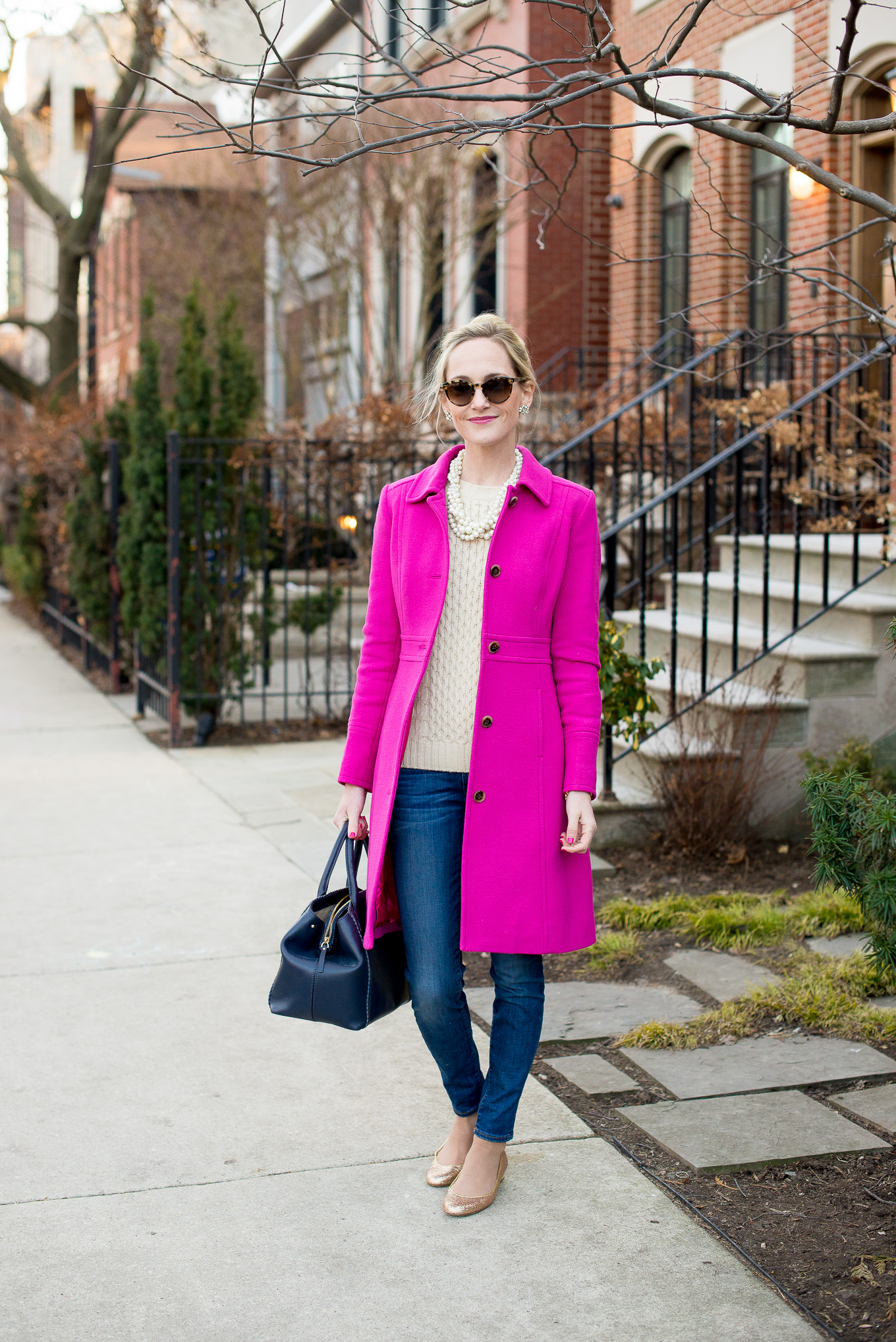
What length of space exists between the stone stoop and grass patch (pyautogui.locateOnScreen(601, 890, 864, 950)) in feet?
2.28

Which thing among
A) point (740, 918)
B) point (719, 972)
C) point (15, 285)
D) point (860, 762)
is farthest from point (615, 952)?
point (15, 285)

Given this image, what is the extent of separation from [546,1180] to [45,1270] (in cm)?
114

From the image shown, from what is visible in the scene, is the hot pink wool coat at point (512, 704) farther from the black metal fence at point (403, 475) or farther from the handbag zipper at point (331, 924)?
the black metal fence at point (403, 475)

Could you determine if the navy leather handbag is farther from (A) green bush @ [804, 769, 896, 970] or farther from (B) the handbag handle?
(A) green bush @ [804, 769, 896, 970]

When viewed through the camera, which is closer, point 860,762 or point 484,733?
point 484,733

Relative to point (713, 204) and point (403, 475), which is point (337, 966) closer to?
point (403, 475)

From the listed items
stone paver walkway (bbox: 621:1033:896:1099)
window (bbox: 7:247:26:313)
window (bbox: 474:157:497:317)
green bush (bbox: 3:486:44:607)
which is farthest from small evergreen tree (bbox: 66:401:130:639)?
window (bbox: 7:247:26:313)

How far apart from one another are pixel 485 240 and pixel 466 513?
13.8 meters

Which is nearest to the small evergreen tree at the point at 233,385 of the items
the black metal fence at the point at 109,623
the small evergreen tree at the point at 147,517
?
the small evergreen tree at the point at 147,517

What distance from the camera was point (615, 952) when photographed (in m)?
4.90

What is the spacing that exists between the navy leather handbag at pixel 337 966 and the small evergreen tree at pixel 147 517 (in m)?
5.89

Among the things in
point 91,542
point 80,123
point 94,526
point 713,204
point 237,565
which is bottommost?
point 237,565

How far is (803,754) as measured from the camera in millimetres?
5914

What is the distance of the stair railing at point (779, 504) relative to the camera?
6.39 m
